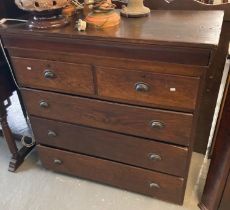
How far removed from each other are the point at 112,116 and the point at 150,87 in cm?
26

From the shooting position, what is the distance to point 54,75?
119cm

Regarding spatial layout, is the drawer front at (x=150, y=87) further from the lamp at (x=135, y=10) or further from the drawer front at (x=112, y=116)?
the lamp at (x=135, y=10)

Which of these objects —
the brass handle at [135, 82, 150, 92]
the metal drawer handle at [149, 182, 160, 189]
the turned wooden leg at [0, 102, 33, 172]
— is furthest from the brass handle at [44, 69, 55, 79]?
the metal drawer handle at [149, 182, 160, 189]

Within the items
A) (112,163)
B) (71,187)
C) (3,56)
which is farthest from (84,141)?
(3,56)

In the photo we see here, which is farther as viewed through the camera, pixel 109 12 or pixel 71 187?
pixel 71 187

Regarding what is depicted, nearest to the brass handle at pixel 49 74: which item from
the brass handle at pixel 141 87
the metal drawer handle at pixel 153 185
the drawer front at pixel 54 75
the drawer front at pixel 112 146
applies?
the drawer front at pixel 54 75

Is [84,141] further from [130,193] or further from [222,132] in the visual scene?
[222,132]

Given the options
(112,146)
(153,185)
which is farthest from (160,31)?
(153,185)

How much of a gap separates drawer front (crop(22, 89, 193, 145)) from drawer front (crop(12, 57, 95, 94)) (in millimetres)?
50

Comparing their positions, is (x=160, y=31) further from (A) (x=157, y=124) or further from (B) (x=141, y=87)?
(A) (x=157, y=124)

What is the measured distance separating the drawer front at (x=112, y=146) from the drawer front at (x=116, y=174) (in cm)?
4

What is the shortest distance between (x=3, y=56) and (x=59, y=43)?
20.3 inches

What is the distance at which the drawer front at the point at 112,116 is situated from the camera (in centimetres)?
112

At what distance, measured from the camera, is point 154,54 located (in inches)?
38.4
